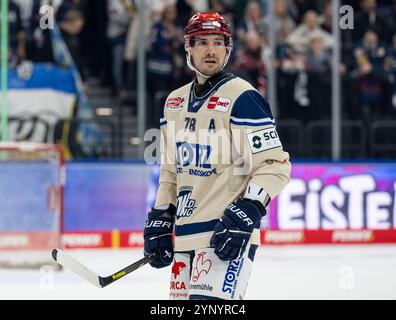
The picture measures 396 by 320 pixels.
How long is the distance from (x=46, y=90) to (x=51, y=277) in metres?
2.92

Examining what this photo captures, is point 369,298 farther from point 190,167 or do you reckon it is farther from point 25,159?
point 25,159

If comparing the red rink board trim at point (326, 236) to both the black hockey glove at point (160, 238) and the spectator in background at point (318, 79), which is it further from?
the black hockey glove at point (160, 238)

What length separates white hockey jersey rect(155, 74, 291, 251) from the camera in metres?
4.77

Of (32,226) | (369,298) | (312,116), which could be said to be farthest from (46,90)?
(369,298)

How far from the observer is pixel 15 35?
38.6 ft

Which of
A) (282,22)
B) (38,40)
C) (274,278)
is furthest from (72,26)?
(274,278)

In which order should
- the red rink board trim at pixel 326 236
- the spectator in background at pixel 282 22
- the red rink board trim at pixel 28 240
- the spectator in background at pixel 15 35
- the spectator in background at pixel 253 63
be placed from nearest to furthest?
the red rink board trim at pixel 28 240 → the spectator in background at pixel 15 35 → the red rink board trim at pixel 326 236 → the spectator in background at pixel 253 63 → the spectator in background at pixel 282 22

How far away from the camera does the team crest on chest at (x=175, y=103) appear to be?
499 cm

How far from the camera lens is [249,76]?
1206cm

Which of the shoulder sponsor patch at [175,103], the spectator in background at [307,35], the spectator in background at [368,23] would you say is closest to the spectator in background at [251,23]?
the spectator in background at [307,35]

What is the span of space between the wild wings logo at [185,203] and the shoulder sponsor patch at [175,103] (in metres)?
0.34

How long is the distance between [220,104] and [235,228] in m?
0.53

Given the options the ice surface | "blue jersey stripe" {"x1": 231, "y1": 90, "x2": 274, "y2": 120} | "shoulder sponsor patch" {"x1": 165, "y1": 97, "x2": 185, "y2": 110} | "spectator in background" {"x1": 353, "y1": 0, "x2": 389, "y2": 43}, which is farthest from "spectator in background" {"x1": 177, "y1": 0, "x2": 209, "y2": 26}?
"blue jersey stripe" {"x1": 231, "y1": 90, "x2": 274, "y2": 120}

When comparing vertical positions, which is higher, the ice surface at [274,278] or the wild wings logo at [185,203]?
the wild wings logo at [185,203]
